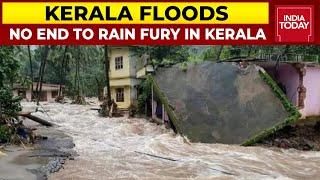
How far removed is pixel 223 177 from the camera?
438 inches

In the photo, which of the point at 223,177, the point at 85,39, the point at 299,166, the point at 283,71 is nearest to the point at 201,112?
the point at 283,71

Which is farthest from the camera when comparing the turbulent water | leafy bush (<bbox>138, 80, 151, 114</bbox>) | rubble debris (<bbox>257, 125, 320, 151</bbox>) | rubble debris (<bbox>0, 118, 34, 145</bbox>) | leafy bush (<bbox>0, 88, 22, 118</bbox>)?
leafy bush (<bbox>138, 80, 151, 114</bbox>)

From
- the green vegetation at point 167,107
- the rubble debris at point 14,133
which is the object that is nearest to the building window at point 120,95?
the green vegetation at point 167,107

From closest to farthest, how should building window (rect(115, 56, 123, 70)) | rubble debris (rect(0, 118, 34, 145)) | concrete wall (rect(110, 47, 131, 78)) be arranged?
rubble debris (rect(0, 118, 34, 145)) < concrete wall (rect(110, 47, 131, 78)) < building window (rect(115, 56, 123, 70))

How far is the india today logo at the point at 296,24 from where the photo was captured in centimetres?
932

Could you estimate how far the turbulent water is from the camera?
11453mm

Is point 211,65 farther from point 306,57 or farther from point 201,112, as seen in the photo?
point 306,57

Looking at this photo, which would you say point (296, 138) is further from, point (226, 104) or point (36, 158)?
A: point (36, 158)

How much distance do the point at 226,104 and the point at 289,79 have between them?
115 inches

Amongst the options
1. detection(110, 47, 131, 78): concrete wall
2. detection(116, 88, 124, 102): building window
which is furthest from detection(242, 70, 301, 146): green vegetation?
detection(116, 88, 124, 102): building window

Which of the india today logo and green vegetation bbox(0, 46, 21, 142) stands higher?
the india today logo

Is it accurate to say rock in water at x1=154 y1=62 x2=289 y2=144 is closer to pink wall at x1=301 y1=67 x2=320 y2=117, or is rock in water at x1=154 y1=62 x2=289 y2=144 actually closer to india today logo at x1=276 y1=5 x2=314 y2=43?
pink wall at x1=301 y1=67 x2=320 y2=117

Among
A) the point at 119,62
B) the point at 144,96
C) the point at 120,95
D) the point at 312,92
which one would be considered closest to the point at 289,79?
the point at 312,92

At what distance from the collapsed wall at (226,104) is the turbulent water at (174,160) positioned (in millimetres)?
655
